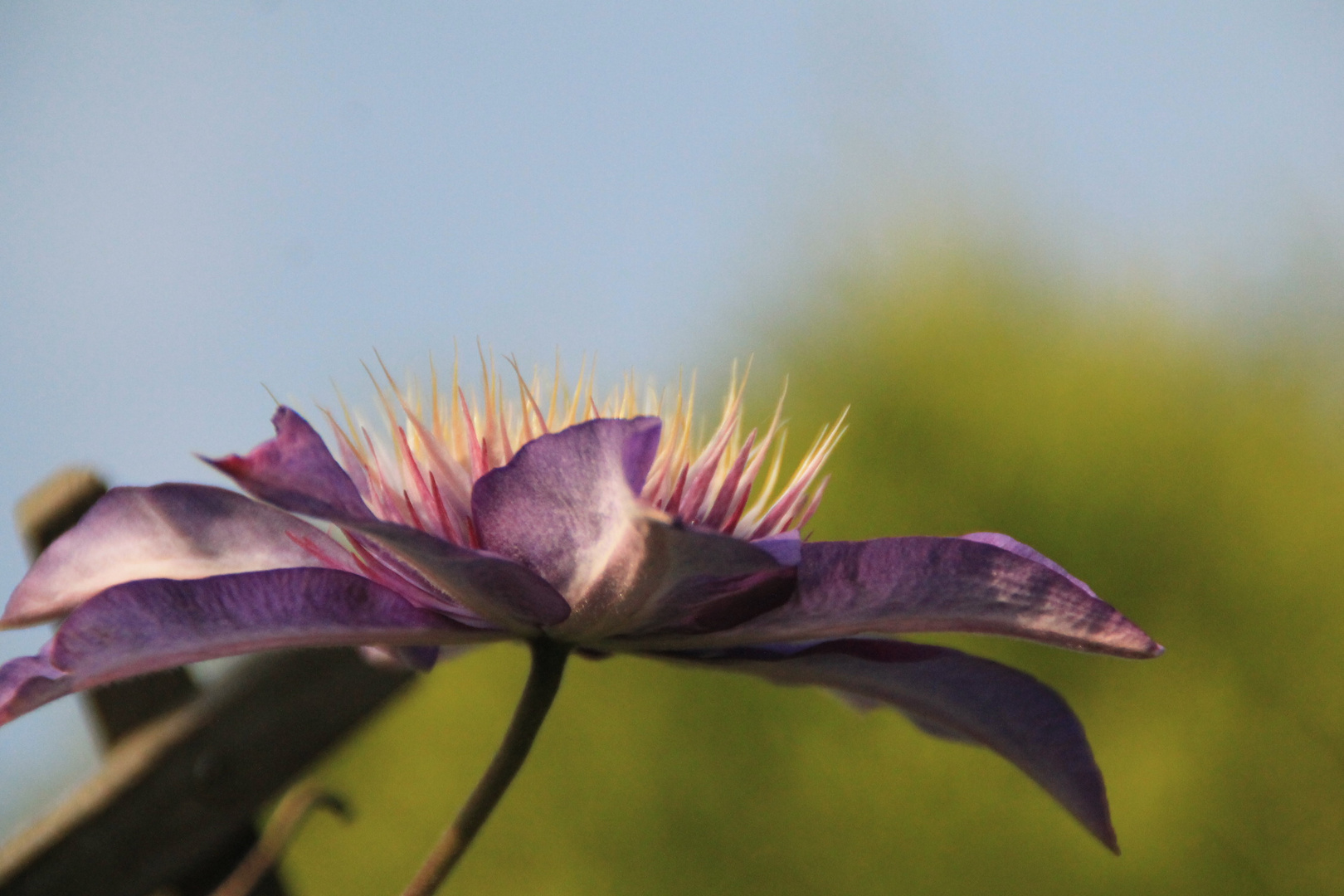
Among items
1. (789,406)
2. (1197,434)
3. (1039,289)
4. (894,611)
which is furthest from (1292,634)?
(894,611)

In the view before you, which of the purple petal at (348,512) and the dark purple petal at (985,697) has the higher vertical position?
the purple petal at (348,512)

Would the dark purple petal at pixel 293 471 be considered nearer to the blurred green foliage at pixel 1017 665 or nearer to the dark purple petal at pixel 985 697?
the dark purple petal at pixel 985 697

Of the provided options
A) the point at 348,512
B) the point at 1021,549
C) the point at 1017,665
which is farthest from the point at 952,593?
the point at 1017,665

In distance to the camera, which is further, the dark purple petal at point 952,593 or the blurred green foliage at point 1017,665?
the blurred green foliage at point 1017,665

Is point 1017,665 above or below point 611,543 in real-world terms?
below

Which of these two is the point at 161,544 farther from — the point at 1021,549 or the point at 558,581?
the point at 1021,549

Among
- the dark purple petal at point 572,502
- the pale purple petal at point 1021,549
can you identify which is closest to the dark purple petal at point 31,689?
the dark purple petal at point 572,502
